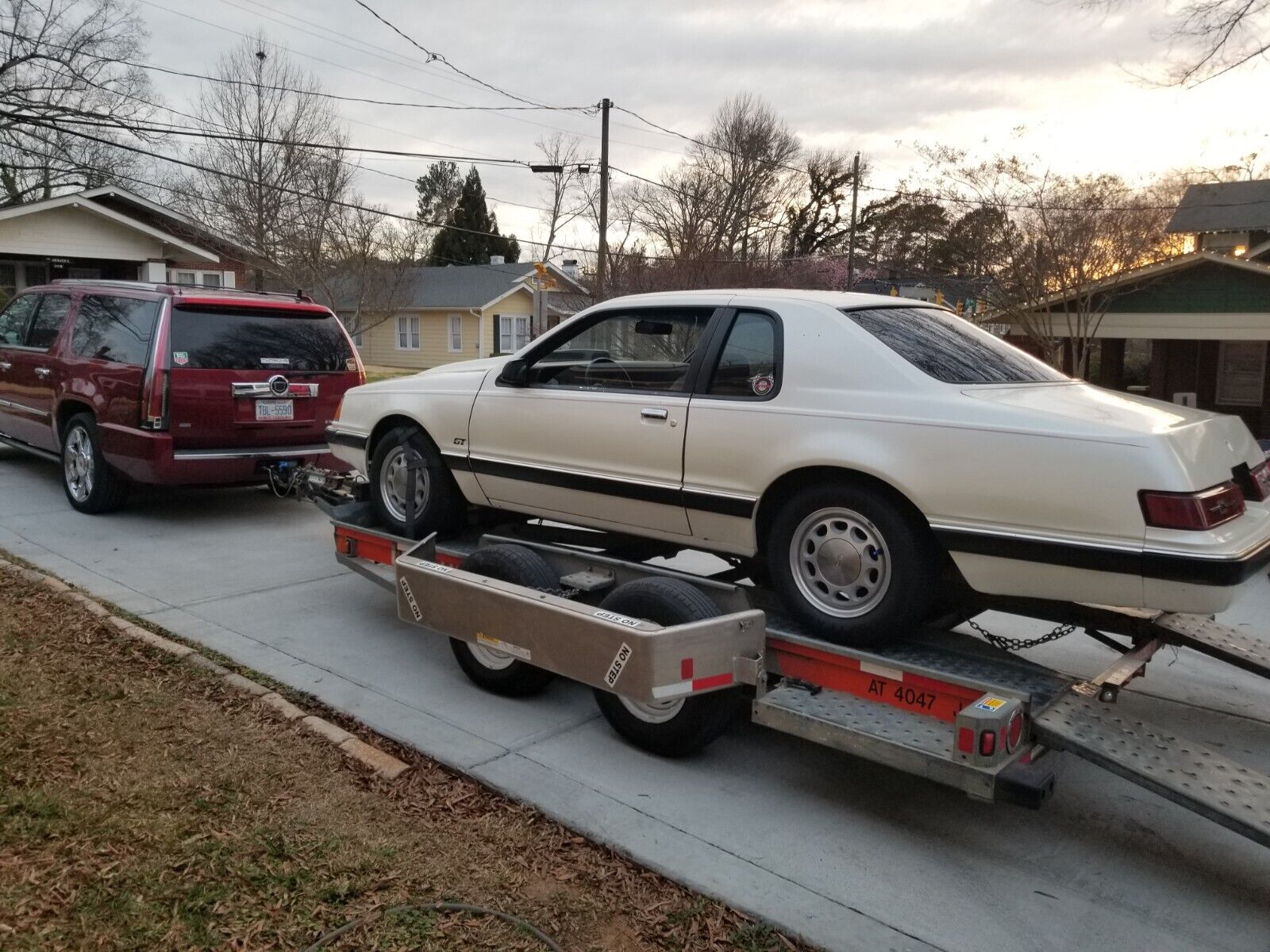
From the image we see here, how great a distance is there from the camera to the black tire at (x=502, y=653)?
4582 millimetres

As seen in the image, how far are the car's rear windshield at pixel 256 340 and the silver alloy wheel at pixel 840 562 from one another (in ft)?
17.9

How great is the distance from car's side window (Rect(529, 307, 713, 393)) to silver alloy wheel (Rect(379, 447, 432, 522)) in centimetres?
110

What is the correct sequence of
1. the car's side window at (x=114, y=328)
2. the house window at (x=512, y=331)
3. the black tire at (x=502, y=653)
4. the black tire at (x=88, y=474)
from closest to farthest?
the black tire at (x=502, y=653)
the car's side window at (x=114, y=328)
the black tire at (x=88, y=474)
the house window at (x=512, y=331)

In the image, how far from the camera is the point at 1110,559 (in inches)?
131

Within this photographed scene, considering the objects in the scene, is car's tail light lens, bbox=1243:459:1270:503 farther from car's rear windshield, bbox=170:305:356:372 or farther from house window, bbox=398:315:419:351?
house window, bbox=398:315:419:351

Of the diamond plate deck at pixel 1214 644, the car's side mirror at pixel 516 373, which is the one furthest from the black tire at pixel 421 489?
the diamond plate deck at pixel 1214 644

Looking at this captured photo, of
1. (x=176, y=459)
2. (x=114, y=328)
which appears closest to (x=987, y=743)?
(x=176, y=459)

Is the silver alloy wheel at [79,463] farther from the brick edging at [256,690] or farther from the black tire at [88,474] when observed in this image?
the brick edging at [256,690]

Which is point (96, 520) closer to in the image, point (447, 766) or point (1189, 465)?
point (447, 766)

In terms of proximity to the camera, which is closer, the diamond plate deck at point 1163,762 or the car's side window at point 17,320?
the diamond plate deck at point 1163,762

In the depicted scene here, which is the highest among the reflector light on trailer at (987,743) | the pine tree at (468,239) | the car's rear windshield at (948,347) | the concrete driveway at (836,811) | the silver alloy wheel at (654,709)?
the pine tree at (468,239)

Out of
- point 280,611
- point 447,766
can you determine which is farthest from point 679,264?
point 447,766

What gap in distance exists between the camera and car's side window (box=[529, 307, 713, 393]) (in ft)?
15.2

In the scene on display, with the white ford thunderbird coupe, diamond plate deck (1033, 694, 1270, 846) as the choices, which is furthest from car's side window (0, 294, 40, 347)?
diamond plate deck (1033, 694, 1270, 846)
